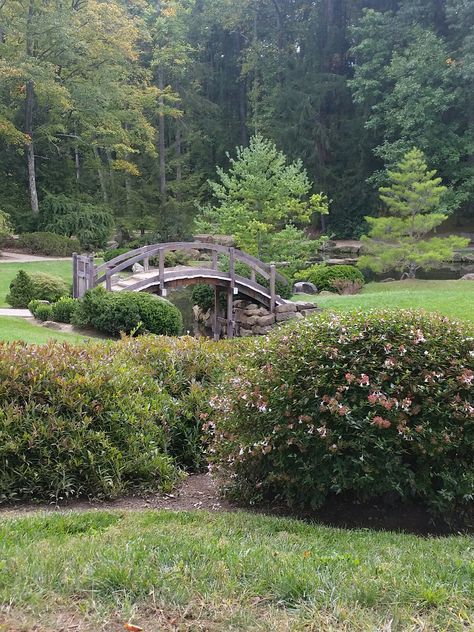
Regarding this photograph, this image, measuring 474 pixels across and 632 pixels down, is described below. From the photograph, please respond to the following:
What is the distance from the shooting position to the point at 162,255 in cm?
1611

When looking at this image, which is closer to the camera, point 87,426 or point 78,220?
point 87,426

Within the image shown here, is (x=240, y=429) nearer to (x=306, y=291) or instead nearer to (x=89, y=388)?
(x=89, y=388)

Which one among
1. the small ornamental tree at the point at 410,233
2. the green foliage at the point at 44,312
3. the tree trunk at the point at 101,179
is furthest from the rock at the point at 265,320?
the tree trunk at the point at 101,179

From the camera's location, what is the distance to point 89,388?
478cm

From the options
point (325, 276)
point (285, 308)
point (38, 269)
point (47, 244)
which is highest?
point (47, 244)

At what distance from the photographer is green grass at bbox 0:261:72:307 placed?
2161cm

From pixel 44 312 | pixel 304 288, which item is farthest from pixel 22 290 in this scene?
pixel 304 288

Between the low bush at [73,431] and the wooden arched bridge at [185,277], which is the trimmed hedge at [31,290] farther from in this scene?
the low bush at [73,431]

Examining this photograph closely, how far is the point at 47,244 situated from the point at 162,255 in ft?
45.3

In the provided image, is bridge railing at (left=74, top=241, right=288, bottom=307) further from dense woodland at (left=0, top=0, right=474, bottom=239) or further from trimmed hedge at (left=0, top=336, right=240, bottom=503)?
dense woodland at (left=0, top=0, right=474, bottom=239)

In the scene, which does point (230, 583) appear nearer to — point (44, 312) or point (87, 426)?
point (87, 426)

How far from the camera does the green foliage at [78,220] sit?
1181 inches

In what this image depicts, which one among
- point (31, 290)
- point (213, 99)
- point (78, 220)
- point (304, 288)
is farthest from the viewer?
point (213, 99)

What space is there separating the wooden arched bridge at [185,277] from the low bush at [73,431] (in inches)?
405
